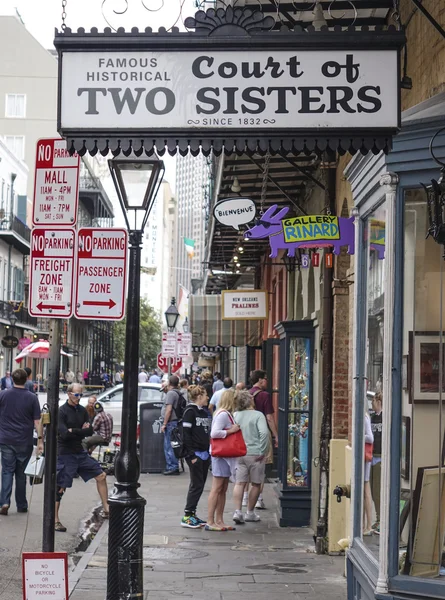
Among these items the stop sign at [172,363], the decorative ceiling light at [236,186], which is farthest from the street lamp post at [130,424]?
the stop sign at [172,363]

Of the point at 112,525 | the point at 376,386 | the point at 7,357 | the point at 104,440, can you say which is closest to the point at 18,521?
the point at 104,440

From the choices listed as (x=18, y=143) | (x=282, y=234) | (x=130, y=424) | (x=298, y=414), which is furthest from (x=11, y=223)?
(x=130, y=424)

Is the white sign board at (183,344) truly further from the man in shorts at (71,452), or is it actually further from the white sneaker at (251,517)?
the man in shorts at (71,452)

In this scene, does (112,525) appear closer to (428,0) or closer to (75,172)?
(75,172)

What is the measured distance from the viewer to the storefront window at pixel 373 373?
6234 millimetres

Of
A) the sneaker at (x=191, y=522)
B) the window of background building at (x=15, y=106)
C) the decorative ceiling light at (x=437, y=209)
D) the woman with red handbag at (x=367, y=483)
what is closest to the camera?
the decorative ceiling light at (x=437, y=209)

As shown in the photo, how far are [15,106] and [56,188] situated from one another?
218 ft

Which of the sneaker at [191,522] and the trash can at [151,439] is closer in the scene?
the sneaker at [191,522]

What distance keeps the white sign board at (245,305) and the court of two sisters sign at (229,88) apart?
16510mm

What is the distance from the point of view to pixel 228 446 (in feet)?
41.0

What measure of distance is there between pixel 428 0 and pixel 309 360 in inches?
262

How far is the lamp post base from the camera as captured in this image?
264 inches

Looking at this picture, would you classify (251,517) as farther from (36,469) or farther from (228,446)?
(36,469)

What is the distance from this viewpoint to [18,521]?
488 inches
